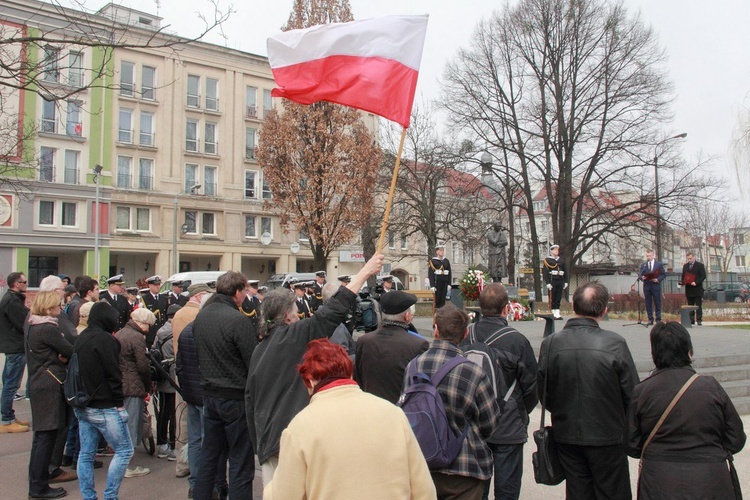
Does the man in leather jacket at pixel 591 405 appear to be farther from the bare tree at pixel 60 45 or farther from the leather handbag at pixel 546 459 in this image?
the bare tree at pixel 60 45

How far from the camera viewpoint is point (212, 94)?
1779 inches

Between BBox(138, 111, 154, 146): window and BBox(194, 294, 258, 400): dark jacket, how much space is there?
40.6m

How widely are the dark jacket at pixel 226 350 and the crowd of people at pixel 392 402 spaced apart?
1 centimetres

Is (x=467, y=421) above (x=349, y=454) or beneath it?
beneath

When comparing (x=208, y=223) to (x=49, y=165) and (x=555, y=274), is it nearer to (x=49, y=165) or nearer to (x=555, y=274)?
(x=49, y=165)

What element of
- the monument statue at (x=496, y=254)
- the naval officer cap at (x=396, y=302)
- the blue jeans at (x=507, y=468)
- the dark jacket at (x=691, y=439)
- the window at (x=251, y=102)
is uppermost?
the window at (x=251, y=102)

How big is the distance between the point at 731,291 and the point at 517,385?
4796cm

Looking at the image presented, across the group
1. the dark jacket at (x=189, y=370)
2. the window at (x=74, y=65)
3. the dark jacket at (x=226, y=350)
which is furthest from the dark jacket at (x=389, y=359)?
the window at (x=74, y=65)

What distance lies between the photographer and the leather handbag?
437cm

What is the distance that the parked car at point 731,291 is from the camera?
4388 centimetres

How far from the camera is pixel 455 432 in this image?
12.1 ft

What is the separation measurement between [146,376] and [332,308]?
11.0 ft

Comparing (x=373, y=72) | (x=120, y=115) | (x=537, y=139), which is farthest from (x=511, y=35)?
(x=373, y=72)

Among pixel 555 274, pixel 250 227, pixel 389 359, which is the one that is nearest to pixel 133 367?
pixel 389 359
